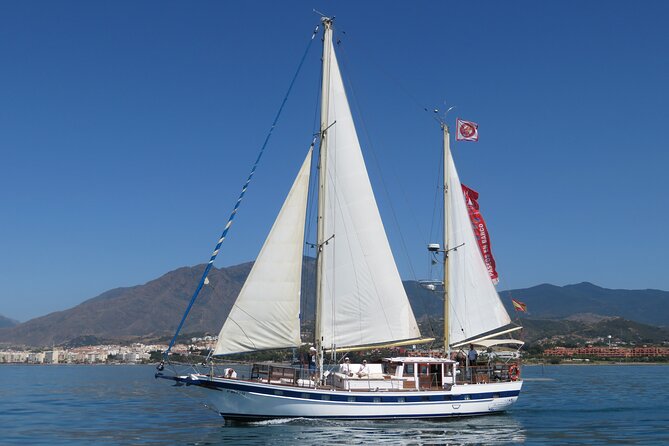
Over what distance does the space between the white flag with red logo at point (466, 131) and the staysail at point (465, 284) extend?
3150 millimetres

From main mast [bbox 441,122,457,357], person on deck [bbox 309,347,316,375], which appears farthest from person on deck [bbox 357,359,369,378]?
main mast [bbox 441,122,457,357]

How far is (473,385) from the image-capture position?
4244 centimetres

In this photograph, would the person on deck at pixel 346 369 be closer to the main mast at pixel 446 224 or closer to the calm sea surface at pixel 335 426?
the calm sea surface at pixel 335 426

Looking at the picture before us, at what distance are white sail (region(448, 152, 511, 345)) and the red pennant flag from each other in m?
1.35

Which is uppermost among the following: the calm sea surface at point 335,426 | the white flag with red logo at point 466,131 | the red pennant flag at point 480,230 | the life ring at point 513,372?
the white flag with red logo at point 466,131

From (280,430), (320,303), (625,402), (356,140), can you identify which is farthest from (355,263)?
(625,402)

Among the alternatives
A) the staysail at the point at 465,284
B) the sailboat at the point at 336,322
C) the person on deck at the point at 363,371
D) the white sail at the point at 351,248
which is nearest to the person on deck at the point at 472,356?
the sailboat at the point at 336,322

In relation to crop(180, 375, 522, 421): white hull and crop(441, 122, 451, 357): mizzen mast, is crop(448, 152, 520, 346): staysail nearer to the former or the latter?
crop(441, 122, 451, 357): mizzen mast

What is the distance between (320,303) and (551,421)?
16077mm

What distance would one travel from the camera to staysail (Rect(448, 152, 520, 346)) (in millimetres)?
46875

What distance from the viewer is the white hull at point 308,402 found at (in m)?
37.2

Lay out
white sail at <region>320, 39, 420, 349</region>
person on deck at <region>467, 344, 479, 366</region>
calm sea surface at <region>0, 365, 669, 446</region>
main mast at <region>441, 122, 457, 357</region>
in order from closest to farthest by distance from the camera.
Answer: calm sea surface at <region>0, 365, 669, 446</region> → white sail at <region>320, 39, 420, 349</region> → person on deck at <region>467, 344, 479, 366</region> → main mast at <region>441, 122, 457, 357</region>

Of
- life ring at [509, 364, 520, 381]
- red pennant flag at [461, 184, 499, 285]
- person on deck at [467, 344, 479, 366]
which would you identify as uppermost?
red pennant flag at [461, 184, 499, 285]

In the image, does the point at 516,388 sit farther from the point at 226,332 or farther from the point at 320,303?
the point at 226,332
